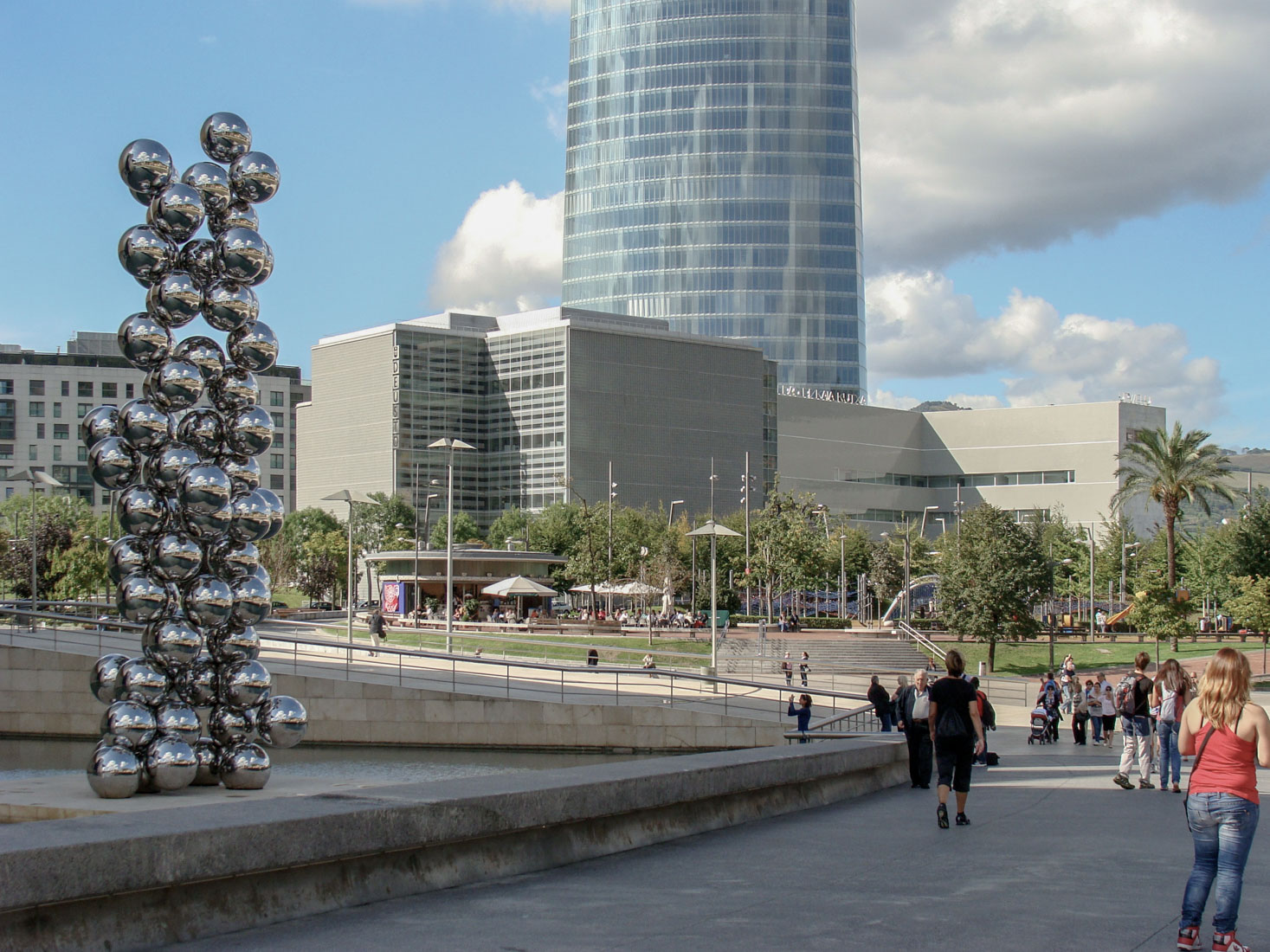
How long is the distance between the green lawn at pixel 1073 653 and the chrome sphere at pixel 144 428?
4734 centimetres

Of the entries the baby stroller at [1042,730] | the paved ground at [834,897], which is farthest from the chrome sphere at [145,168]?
the baby stroller at [1042,730]

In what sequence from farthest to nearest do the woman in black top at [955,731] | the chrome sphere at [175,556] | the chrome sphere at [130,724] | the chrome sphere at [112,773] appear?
the chrome sphere at [175,556]
the chrome sphere at [130,724]
the chrome sphere at [112,773]
the woman in black top at [955,731]

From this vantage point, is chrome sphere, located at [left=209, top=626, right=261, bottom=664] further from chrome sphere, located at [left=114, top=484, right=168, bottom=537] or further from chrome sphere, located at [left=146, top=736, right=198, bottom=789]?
chrome sphere, located at [left=114, top=484, right=168, bottom=537]

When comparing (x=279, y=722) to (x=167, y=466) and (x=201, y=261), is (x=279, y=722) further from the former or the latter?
(x=201, y=261)

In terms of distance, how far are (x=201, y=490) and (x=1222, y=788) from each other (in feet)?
38.6

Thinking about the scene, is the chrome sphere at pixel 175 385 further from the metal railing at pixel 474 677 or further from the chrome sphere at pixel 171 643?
the metal railing at pixel 474 677

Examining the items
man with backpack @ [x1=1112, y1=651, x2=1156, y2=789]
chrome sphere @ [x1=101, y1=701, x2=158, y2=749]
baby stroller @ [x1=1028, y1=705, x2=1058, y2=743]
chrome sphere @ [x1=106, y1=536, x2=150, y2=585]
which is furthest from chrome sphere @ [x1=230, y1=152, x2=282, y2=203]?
baby stroller @ [x1=1028, y1=705, x2=1058, y2=743]

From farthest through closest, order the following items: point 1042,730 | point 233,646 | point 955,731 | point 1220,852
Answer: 1. point 1042,730
2. point 233,646
3. point 955,731
4. point 1220,852

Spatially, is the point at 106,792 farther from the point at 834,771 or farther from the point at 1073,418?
the point at 1073,418

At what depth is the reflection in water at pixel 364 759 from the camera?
2766 centimetres

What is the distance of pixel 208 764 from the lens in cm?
1631

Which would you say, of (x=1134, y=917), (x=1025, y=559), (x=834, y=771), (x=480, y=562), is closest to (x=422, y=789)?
(x=1134, y=917)

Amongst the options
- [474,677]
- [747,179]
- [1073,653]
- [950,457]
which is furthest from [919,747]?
[747,179]

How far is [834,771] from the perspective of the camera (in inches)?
520
